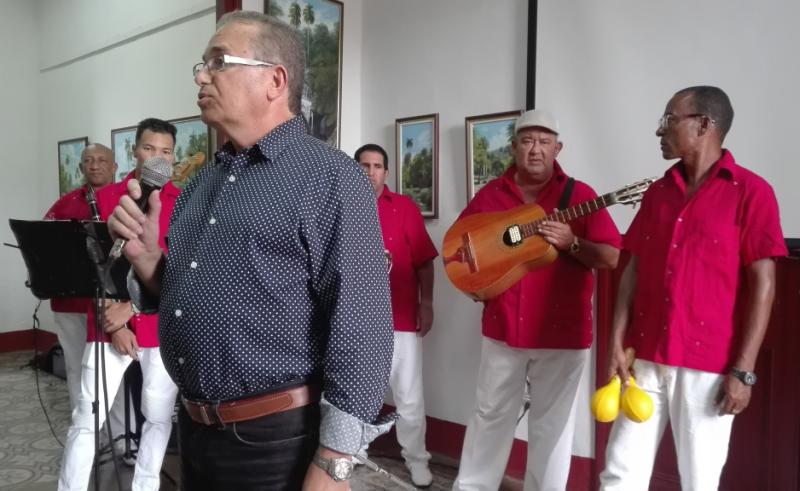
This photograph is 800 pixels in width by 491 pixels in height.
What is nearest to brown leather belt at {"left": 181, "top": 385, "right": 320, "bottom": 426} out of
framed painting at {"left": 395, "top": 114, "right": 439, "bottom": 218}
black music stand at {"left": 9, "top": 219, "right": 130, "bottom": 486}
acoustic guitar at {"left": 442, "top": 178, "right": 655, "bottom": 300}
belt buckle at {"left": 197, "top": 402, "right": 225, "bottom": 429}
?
belt buckle at {"left": 197, "top": 402, "right": 225, "bottom": 429}

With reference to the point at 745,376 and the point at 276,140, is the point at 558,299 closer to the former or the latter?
the point at 745,376

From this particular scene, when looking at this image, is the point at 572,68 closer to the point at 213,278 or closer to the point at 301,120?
the point at 301,120

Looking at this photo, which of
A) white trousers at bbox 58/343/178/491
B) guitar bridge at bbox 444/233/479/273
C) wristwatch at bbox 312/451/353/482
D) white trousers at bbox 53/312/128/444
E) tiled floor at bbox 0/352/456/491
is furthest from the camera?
tiled floor at bbox 0/352/456/491

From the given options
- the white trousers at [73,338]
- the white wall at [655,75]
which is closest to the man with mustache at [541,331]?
the white wall at [655,75]

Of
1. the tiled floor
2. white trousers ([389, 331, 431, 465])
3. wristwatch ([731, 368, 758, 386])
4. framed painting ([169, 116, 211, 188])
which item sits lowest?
the tiled floor

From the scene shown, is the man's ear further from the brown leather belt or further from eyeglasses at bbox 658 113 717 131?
eyeglasses at bbox 658 113 717 131

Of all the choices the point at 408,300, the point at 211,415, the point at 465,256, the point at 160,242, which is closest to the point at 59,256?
the point at 160,242

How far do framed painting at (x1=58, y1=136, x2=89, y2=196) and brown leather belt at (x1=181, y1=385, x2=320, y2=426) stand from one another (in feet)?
10.2

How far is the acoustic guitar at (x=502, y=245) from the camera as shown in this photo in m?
2.45

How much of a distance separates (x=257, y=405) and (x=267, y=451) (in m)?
0.11

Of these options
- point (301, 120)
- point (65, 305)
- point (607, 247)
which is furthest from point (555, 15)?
point (65, 305)

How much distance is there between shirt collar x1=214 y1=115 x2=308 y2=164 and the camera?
1.25 metres

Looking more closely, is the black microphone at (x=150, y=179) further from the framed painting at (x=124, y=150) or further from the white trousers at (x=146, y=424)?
the framed painting at (x=124, y=150)

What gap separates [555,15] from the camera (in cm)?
304
